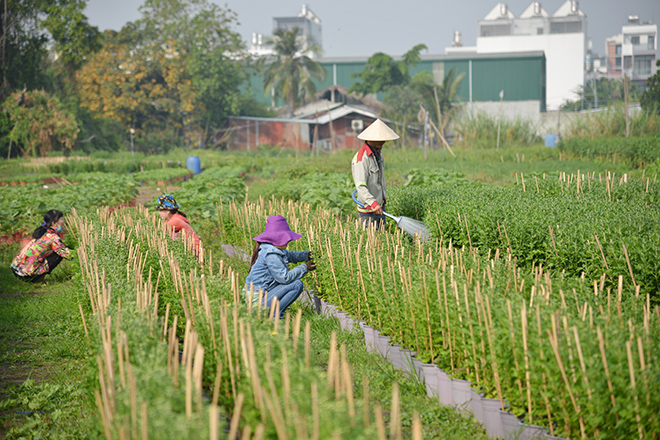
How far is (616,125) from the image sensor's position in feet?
82.6

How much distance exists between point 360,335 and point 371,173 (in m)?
2.46

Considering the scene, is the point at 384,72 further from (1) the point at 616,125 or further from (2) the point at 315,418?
(2) the point at 315,418

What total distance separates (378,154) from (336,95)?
3722 centimetres

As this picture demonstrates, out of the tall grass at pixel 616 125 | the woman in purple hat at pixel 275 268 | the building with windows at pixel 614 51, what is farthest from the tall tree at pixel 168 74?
the building with windows at pixel 614 51

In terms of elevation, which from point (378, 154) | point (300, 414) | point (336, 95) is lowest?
point (300, 414)

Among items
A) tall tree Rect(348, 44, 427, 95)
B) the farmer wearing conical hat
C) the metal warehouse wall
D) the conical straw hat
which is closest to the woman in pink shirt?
the farmer wearing conical hat

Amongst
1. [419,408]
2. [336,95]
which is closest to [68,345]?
[419,408]

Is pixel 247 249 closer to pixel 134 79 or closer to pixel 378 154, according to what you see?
pixel 378 154

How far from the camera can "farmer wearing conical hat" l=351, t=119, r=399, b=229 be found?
6852 mm

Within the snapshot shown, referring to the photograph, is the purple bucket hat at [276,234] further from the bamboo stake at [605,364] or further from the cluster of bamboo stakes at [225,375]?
the bamboo stake at [605,364]

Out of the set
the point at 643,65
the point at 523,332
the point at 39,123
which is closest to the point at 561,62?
the point at 643,65

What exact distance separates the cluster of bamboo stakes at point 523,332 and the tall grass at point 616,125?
22.7 metres

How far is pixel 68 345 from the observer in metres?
5.32

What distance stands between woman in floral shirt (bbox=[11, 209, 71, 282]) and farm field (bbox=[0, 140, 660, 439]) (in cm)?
21
